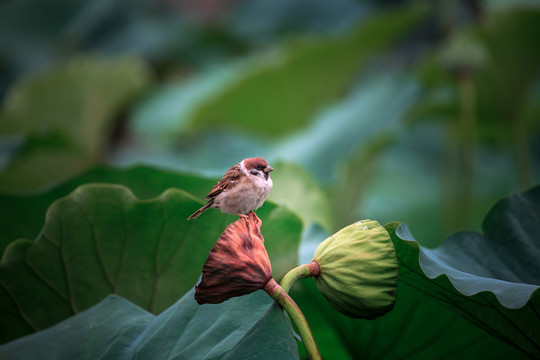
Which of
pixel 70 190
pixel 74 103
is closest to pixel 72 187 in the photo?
pixel 70 190

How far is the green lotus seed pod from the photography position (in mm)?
409

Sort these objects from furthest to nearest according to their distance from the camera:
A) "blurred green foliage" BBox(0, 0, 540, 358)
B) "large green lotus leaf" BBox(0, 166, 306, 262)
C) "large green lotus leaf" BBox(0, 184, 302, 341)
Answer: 1. "blurred green foliage" BBox(0, 0, 540, 358)
2. "large green lotus leaf" BBox(0, 166, 306, 262)
3. "large green lotus leaf" BBox(0, 184, 302, 341)

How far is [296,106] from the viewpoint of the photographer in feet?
6.51

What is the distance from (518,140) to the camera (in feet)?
4.87

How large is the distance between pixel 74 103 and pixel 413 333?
1.55 m

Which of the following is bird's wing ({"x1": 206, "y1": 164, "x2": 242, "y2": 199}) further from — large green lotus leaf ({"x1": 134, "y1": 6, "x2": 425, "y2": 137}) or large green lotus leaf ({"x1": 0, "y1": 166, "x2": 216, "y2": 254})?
large green lotus leaf ({"x1": 134, "y1": 6, "x2": 425, "y2": 137})

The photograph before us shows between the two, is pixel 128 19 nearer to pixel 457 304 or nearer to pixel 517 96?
pixel 517 96

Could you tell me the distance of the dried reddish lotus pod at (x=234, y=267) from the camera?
1.32 feet

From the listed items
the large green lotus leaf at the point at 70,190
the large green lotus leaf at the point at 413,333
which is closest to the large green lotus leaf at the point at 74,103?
the large green lotus leaf at the point at 70,190

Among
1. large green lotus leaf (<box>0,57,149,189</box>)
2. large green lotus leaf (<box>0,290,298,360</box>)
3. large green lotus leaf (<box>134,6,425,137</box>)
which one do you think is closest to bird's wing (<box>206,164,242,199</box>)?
large green lotus leaf (<box>0,290,298,360</box>)

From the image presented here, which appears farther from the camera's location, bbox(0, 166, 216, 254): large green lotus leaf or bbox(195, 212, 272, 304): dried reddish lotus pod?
bbox(0, 166, 216, 254): large green lotus leaf

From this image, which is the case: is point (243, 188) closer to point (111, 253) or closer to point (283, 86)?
point (111, 253)

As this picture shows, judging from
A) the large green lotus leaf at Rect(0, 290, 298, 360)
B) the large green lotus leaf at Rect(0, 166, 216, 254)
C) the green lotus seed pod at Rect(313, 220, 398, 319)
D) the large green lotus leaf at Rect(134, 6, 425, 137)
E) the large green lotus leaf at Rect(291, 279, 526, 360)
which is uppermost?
the large green lotus leaf at Rect(134, 6, 425, 137)

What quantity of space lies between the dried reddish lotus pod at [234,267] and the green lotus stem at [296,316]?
0.01 meters
